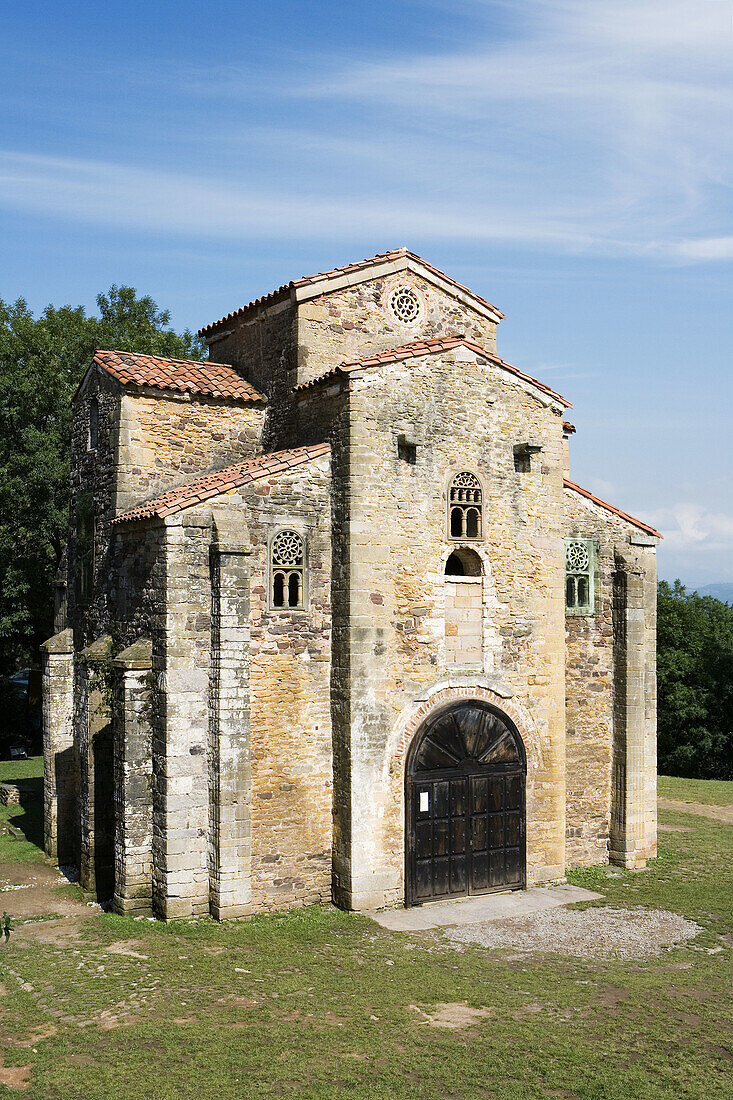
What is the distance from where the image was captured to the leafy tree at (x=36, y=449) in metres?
29.6

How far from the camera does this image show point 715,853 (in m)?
19.5

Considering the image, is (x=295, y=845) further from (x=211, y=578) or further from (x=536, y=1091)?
(x=536, y=1091)

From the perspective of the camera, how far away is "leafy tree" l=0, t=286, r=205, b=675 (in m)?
29.6

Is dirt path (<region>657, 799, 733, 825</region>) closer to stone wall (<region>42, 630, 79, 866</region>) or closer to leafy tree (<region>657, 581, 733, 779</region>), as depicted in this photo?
leafy tree (<region>657, 581, 733, 779</region>)

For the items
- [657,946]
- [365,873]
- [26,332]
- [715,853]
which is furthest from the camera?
[26,332]

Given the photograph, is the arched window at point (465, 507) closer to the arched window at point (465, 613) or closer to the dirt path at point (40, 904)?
the arched window at point (465, 613)

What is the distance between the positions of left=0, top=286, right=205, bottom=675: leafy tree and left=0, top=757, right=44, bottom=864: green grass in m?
5.13

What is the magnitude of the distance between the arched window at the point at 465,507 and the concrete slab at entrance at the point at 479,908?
582 centimetres

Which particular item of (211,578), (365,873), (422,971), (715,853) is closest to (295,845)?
(365,873)

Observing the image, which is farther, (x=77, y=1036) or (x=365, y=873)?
(x=365, y=873)

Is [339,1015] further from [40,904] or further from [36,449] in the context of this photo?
[36,449]

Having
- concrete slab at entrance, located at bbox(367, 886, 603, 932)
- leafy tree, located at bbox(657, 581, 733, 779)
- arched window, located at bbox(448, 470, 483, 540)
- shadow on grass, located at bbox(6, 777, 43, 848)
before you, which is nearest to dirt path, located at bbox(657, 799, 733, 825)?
concrete slab at entrance, located at bbox(367, 886, 603, 932)

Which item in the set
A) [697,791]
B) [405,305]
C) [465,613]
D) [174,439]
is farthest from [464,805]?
[697,791]

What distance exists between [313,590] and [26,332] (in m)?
20.3
